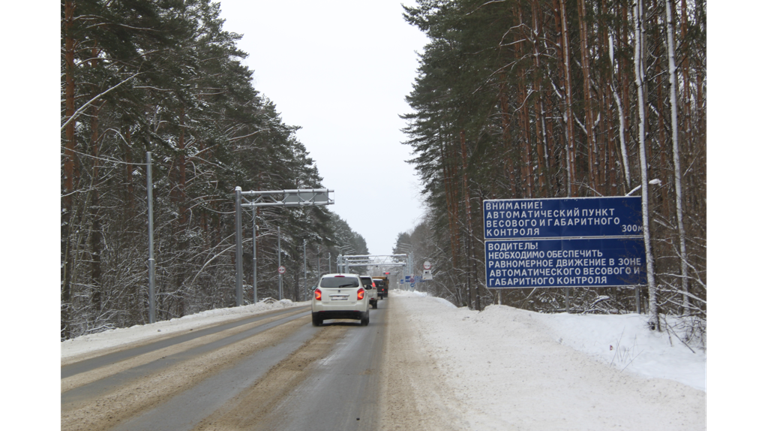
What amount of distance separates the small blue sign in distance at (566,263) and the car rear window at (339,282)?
5.72m

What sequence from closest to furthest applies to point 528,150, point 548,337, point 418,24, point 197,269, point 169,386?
1. point 169,386
2. point 548,337
3. point 528,150
4. point 418,24
5. point 197,269

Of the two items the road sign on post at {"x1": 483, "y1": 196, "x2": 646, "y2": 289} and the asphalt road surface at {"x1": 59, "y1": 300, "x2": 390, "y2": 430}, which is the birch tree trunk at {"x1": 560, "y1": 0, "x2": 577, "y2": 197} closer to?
the road sign on post at {"x1": 483, "y1": 196, "x2": 646, "y2": 289}

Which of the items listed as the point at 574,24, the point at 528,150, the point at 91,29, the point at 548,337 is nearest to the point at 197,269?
the point at 91,29

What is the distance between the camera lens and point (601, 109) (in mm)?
16844

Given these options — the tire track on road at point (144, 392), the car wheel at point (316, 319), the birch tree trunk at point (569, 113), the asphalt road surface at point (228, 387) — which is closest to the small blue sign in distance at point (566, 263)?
the birch tree trunk at point (569, 113)

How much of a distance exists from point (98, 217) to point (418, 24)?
18.1 m

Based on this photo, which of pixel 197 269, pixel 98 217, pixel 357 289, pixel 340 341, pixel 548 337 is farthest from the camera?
pixel 197 269

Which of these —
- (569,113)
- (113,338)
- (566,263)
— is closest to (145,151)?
(113,338)

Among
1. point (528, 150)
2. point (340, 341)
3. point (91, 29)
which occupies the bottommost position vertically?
point (340, 341)

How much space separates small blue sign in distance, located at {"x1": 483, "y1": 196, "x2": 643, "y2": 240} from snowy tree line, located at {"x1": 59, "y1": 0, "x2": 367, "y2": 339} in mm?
13739

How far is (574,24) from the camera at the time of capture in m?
20.8

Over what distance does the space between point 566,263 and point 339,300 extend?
782 centimetres

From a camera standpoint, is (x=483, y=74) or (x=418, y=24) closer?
(x=483, y=74)
